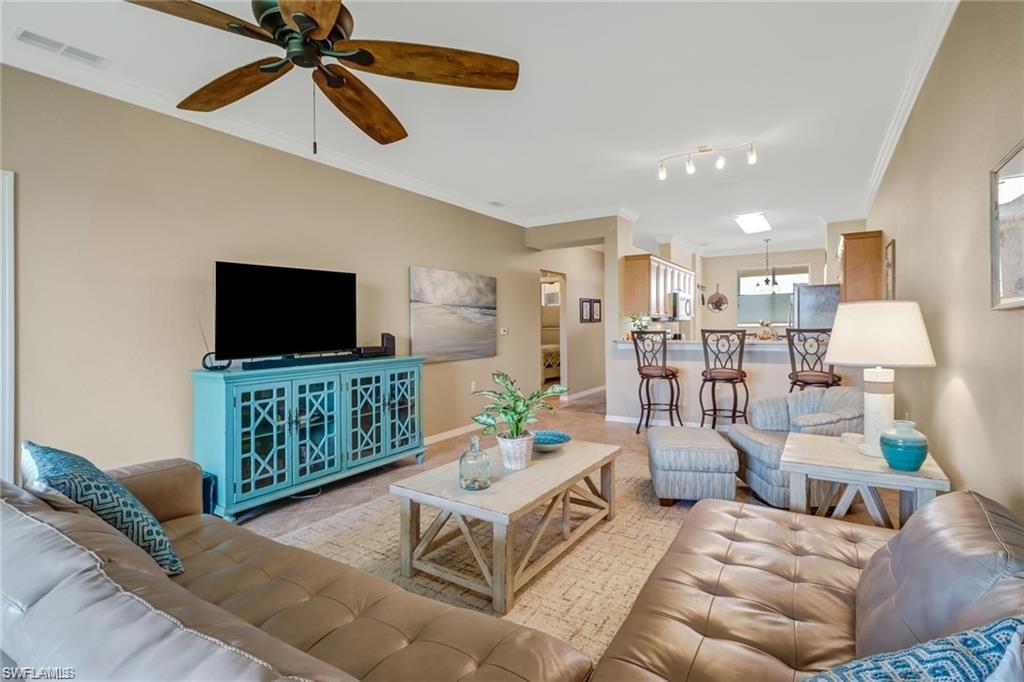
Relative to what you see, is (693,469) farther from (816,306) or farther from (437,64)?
(816,306)

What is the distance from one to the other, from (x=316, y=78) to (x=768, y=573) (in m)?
2.43

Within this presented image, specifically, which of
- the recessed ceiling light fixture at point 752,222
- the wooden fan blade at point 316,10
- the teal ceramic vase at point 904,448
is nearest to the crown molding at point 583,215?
the recessed ceiling light fixture at point 752,222

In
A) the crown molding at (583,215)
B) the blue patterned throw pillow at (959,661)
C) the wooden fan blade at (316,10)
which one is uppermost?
the crown molding at (583,215)

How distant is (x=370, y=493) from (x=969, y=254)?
353 centimetres

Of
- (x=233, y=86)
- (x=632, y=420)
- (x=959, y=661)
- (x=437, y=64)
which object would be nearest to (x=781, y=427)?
(x=632, y=420)

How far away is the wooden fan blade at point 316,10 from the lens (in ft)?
4.77

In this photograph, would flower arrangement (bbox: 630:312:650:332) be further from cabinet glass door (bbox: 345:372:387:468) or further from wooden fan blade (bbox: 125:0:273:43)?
wooden fan blade (bbox: 125:0:273:43)

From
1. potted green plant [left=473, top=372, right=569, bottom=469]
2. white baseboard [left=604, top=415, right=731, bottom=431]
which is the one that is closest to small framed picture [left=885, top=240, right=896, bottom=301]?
white baseboard [left=604, top=415, right=731, bottom=431]

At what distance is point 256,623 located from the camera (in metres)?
1.20

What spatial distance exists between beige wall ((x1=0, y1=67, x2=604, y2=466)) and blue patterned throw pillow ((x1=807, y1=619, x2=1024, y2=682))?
11.3 ft

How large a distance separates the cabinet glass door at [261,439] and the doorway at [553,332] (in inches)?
188

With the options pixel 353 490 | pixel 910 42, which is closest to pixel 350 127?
pixel 353 490

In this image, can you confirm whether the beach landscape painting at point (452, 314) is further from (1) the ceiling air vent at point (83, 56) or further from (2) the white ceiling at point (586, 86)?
(1) the ceiling air vent at point (83, 56)

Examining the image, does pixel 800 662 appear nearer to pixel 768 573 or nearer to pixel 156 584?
pixel 768 573
